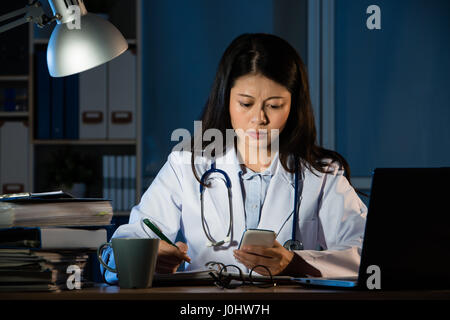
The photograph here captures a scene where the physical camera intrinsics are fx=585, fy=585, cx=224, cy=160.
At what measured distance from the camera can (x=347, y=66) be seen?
332 cm

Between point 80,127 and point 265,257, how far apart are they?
179cm

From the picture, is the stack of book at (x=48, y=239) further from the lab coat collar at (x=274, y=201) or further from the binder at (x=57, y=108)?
the binder at (x=57, y=108)

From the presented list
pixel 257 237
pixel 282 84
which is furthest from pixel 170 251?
pixel 282 84

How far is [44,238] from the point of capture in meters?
1.08

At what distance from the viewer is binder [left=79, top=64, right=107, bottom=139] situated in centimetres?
291

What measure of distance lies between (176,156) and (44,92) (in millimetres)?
1256

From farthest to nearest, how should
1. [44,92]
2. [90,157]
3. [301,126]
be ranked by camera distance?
[90,157] < [44,92] < [301,126]

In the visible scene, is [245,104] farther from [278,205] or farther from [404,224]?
[404,224]

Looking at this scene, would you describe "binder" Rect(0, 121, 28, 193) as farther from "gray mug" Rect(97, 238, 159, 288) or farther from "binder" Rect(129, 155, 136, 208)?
"gray mug" Rect(97, 238, 159, 288)

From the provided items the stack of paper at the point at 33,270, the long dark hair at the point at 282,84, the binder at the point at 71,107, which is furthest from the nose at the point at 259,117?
the binder at the point at 71,107

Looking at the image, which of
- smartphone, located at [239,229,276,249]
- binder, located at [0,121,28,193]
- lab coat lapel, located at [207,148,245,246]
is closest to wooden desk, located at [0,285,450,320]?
smartphone, located at [239,229,276,249]

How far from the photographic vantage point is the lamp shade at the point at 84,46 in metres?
1.25
